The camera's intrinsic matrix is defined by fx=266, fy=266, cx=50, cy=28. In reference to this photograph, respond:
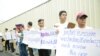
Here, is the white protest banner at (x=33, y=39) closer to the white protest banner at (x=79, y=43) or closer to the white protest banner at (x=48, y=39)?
the white protest banner at (x=48, y=39)

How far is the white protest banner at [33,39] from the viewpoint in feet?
26.4

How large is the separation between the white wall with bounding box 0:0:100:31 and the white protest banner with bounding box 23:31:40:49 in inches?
44.3

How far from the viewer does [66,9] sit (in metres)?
8.42

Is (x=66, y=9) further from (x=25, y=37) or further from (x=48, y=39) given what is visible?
(x=25, y=37)

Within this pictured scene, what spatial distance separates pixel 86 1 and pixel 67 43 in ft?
6.63

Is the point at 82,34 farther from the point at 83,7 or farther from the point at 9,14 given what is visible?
the point at 9,14

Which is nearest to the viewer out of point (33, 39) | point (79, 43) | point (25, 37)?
point (79, 43)

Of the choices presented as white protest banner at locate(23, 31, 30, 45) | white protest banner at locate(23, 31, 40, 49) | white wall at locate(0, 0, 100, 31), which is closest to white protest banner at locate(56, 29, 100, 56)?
white wall at locate(0, 0, 100, 31)

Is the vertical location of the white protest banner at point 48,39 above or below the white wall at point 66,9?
below

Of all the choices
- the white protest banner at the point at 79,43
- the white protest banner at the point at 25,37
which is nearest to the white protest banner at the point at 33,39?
the white protest banner at the point at 25,37

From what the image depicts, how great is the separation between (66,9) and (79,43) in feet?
11.4

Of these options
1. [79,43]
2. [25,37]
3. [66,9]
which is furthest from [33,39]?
[79,43]

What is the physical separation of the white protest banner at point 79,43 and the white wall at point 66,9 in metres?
1.39

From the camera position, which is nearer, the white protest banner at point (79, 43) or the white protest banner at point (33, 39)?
the white protest banner at point (79, 43)
